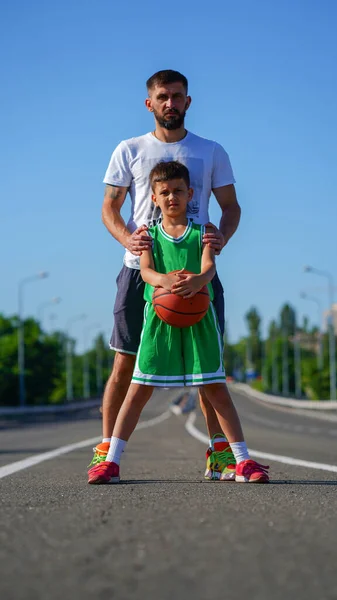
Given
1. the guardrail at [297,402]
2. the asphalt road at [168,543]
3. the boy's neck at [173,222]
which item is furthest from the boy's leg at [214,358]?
the guardrail at [297,402]

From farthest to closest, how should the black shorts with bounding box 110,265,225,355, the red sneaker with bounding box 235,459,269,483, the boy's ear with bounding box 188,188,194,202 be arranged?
the black shorts with bounding box 110,265,225,355
the boy's ear with bounding box 188,188,194,202
the red sneaker with bounding box 235,459,269,483

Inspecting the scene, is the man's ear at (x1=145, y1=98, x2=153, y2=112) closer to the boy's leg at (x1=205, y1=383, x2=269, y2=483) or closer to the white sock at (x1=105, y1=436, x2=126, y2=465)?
the boy's leg at (x1=205, y1=383, x2=269, y2=483)

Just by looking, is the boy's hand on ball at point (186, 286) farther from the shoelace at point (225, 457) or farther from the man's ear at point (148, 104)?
the man's ear at point (148, 104)

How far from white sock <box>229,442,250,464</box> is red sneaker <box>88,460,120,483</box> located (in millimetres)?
703

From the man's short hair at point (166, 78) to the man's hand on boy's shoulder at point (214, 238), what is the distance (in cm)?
100

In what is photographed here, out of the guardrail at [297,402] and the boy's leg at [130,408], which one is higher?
the boy's leg at [130,408]

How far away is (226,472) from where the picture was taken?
6230 millimetres

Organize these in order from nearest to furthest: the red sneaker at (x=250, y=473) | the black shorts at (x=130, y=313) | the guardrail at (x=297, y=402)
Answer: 1. the red sneaker at (x=250, y=473)
2. the black shorts at (x=130, y=313)
3. the guardrail at (x=297, y=402)

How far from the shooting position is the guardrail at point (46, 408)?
50.5 meters

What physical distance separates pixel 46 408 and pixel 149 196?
57327mm

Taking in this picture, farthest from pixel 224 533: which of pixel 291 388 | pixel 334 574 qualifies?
pixel 291 388

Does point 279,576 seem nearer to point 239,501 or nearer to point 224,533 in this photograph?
point 224,533

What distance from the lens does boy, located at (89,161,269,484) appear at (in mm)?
5938

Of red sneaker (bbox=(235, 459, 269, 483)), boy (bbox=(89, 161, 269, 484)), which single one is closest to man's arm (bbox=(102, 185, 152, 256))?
boy (bbox=(89, 161, 269, 484))
